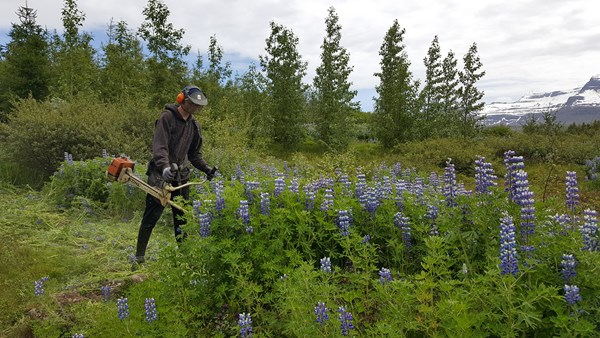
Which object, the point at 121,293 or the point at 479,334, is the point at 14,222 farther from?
the point at 479,334

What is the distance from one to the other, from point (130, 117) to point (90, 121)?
3.94 ft

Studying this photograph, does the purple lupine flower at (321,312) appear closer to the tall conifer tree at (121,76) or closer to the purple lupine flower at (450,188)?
the purple lupine flower at (450,188)

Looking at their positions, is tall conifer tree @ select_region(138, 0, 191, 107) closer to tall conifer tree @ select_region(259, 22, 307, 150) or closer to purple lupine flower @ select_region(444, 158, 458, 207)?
tall conifer tree @ select_region(259, 22, 307, 150)

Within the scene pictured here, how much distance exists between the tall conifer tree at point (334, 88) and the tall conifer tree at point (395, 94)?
1387 millimetres

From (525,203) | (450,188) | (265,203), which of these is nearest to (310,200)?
(265,203)

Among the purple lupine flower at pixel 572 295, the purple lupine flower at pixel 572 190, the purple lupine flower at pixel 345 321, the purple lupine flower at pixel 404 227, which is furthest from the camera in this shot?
the purple lupine flower at pixel 404 227

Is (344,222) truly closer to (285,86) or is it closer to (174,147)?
(174,147)

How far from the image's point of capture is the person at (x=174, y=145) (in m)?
4.84

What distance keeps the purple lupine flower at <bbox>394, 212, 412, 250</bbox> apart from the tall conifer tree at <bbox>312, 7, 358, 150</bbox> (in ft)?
43.7

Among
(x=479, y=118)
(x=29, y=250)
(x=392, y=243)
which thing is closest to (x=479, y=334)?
(x=392, y=243)

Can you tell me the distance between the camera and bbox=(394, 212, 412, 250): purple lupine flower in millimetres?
3709

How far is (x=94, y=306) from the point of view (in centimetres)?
393

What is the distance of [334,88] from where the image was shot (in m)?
17.6

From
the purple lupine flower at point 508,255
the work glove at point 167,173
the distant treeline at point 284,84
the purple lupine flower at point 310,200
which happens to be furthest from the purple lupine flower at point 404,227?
the distant treeline at point 284,84
